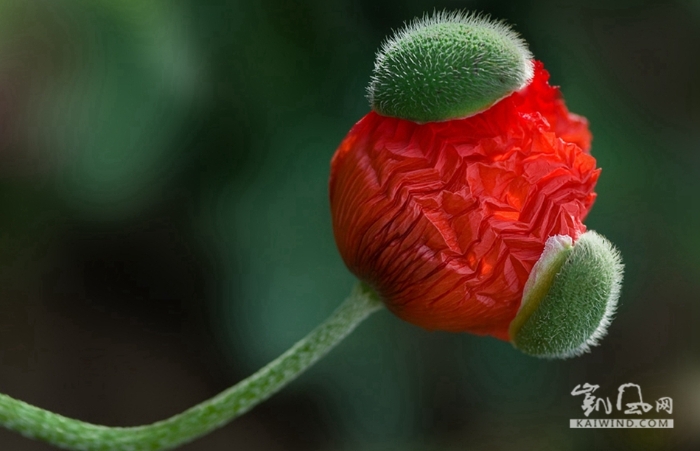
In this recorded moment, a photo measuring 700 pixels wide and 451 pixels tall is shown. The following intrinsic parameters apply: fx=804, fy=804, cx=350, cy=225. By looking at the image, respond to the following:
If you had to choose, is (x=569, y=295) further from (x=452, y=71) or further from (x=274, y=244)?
(x=274, y=244)

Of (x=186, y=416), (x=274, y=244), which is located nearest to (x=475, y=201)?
(x=186, y=416)

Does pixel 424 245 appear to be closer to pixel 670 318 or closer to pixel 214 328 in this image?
pixel 214 328

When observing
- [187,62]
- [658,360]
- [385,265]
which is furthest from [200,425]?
[658,360]

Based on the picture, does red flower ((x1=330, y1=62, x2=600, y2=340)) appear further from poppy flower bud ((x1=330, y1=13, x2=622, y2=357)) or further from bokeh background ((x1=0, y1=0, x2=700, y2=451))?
bokeh background ((x1=0, y1=0, x2=700, y2=451))

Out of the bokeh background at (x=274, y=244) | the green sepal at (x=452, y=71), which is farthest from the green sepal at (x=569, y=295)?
the bokeh background at (x=274, y=244)

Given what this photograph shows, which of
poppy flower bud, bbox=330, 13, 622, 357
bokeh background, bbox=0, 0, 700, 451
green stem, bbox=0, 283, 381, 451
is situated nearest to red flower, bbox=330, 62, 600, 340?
poppy flower bud, bbox=330, 13, 622, 357

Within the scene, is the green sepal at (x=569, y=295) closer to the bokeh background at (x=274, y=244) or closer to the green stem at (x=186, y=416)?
the green stem at (x=186, y=416)

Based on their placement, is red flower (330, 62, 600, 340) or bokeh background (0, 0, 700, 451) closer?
red flower (330, 62, 600, 340)
